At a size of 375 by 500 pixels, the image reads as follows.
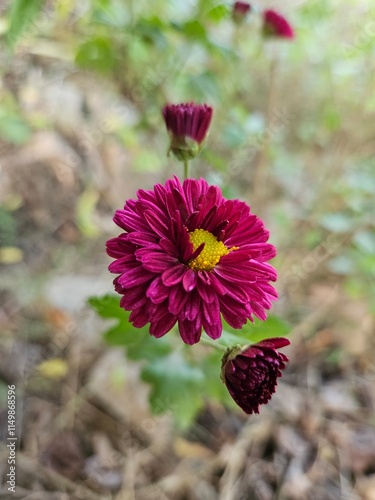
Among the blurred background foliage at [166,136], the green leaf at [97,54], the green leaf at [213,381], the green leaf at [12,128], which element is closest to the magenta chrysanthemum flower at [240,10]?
the blurred background foliage at [166,136]

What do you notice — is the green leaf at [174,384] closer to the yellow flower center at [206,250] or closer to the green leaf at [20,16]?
the yellow flower center at [206,250]

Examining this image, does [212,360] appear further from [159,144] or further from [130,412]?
[159,144]

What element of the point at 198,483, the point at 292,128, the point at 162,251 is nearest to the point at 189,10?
the point at 162,251

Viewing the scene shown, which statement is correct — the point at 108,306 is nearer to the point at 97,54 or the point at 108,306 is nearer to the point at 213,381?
the point at 213,381

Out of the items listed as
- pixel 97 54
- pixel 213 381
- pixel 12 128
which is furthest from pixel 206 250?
pixel 12 128

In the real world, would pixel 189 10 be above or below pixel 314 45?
below

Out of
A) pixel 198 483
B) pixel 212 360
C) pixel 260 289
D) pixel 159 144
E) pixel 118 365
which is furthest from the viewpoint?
pixel 159 144

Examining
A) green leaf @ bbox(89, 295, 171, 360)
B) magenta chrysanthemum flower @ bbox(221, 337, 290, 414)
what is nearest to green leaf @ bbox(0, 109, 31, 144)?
green leaf @ bbox(89, 295, 171, 360)

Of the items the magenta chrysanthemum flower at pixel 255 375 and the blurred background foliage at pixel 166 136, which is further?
the blurred background foliage at pixel 166 136
